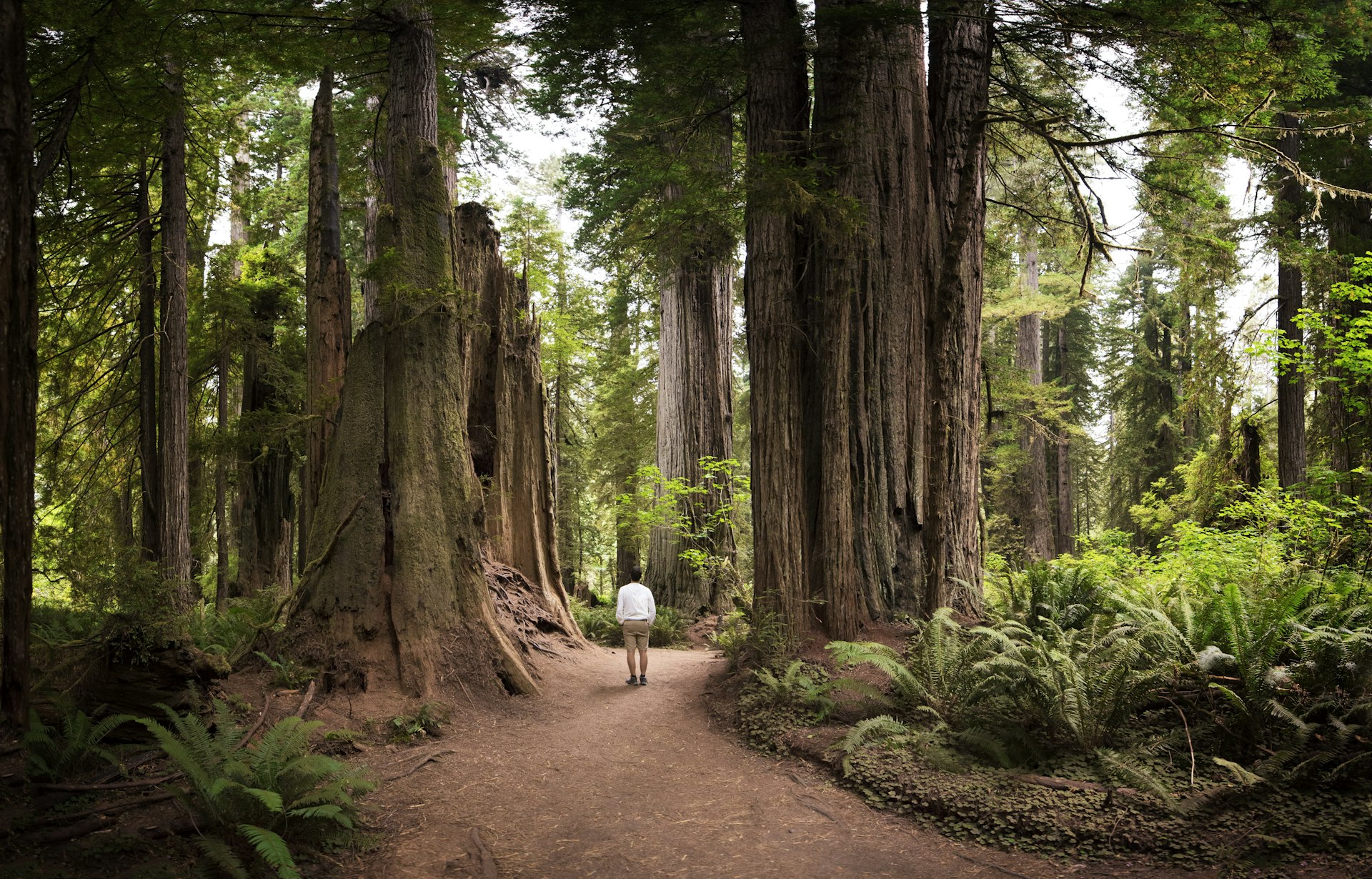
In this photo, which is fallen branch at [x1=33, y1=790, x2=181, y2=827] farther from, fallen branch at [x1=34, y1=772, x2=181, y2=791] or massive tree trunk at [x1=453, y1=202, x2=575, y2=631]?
massive tree trunk at [x1=453, y1=202, x2=575, y2=631]

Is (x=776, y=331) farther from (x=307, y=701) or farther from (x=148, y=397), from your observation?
(x=148, y=397)

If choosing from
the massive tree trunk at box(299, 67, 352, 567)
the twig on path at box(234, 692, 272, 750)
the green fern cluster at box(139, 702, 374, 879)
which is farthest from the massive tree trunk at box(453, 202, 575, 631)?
the green fern cluster at box(139, 702, 374, 879)

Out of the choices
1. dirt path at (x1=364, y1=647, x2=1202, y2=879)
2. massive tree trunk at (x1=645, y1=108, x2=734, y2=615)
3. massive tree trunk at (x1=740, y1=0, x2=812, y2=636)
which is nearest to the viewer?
dirt path at (x1=364, y1=647, x2=1202, y2=879)

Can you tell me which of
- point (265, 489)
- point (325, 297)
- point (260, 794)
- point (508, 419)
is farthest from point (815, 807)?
point (265, 489)

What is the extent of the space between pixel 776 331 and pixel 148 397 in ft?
27.7

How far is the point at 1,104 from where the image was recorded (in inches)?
181

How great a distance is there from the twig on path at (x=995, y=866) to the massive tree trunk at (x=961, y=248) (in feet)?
13.1

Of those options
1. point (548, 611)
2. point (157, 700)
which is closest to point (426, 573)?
point (157, 700)

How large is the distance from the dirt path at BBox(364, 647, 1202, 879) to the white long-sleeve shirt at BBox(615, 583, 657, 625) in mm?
1657

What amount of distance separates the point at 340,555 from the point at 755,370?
502 cm

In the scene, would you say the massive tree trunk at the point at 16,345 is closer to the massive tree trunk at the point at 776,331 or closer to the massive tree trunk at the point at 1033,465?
the massive tree trunk at the point at 776,331

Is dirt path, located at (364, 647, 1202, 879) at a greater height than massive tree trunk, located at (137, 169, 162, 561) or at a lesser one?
lesser

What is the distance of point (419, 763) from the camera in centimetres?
655

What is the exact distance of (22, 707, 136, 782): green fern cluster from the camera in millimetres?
4809
